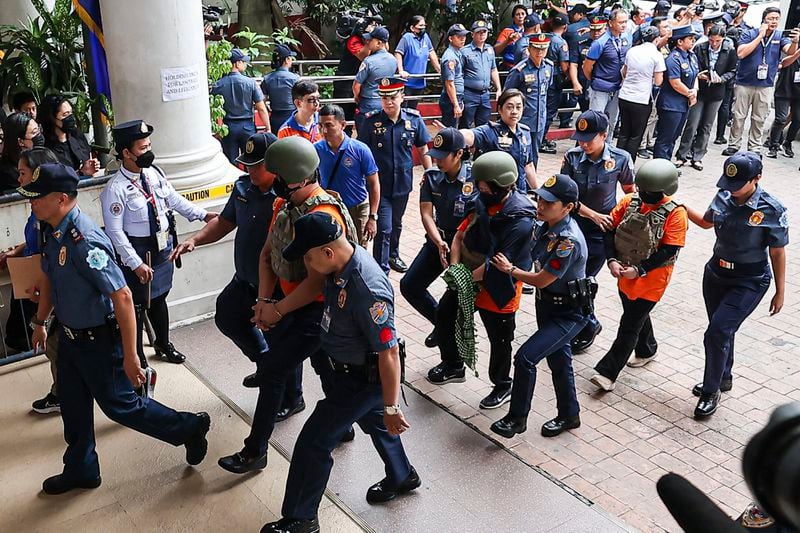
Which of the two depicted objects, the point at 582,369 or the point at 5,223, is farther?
the point at 582,369

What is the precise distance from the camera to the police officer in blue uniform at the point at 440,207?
20.3ft

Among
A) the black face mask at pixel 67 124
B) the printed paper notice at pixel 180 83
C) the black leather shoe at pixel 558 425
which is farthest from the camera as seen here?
the black face mask at pixel 67 124

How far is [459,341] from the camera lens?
5.72 metres

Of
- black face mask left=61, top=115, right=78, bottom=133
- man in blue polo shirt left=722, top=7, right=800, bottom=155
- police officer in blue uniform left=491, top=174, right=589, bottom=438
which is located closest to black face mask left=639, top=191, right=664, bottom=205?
police officer in blue uniform left=491, top=174, right=589, bottom=438

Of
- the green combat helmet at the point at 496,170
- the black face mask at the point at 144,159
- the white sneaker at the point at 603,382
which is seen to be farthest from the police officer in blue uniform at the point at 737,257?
the black face mask at the point at 144,159

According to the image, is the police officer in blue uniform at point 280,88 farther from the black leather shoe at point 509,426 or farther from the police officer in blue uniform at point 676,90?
the black leather shoe at point 509,426

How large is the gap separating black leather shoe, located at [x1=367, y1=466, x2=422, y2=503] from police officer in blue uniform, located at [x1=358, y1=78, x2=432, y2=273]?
331 centimetres

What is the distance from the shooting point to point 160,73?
6.53 m

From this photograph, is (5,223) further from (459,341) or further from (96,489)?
(459,341)

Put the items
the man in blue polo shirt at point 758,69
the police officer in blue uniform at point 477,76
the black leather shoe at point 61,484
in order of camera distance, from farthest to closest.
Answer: the man in blue polo shirt at point 758,69, the police officer in blue uniform at point 477,76, the black leather shoe at point 61,484

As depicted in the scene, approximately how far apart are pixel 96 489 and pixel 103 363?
876mm

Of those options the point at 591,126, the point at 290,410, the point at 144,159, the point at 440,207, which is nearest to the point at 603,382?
the point at 440,207

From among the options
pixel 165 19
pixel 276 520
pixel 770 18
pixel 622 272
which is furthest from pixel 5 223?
pixel 770 18

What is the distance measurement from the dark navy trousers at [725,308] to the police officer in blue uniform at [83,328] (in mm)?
3557
